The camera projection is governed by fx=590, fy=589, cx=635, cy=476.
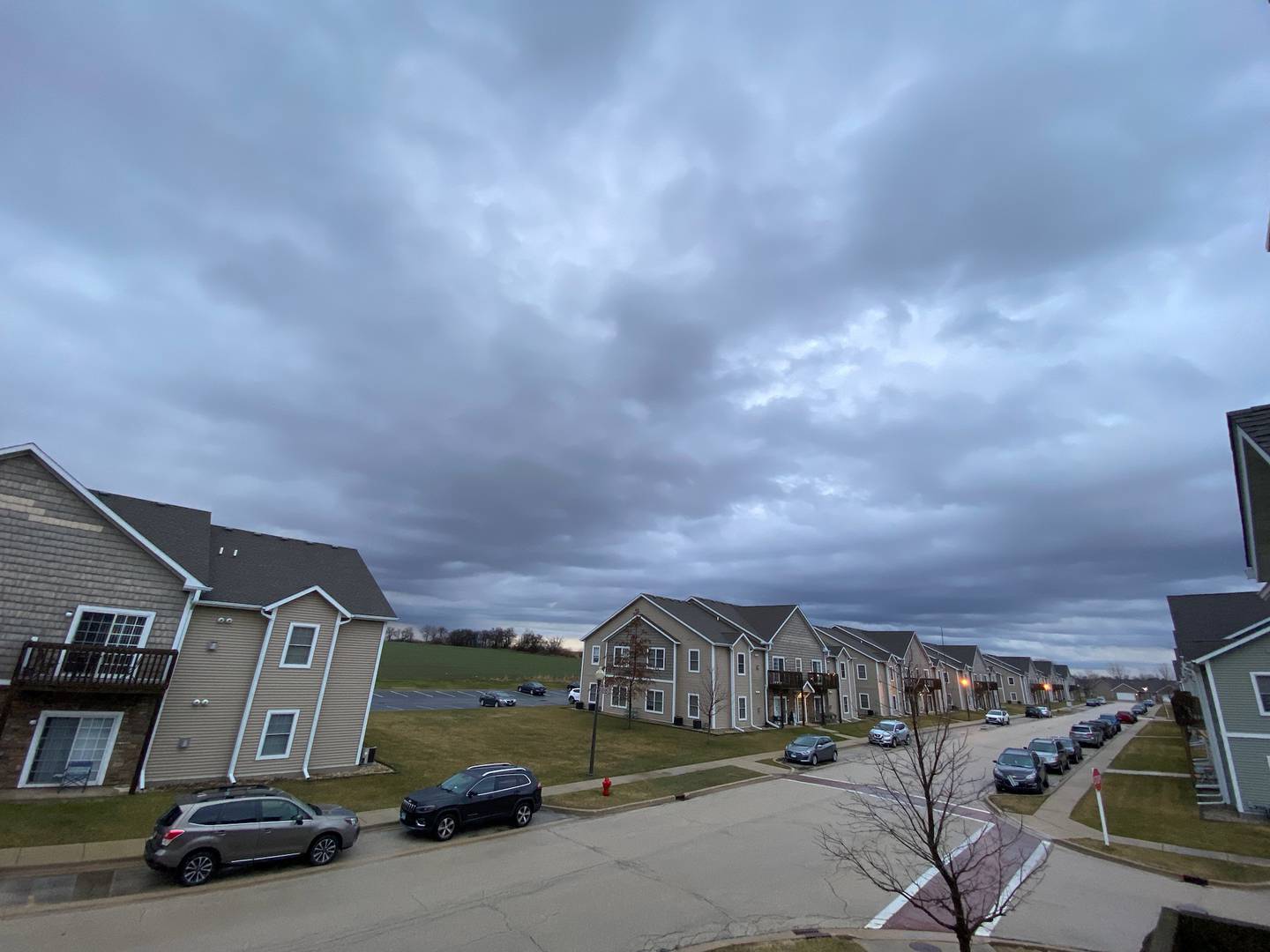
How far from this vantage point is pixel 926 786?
326 inches

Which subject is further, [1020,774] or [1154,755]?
[1154,755]

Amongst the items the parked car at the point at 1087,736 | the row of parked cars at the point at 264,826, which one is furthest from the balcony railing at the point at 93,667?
the parked car at the point at 1087,736

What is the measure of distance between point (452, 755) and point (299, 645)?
8907mm

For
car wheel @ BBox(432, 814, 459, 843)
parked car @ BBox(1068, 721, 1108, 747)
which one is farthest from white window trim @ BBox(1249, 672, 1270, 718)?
car wheel @ BBox(432, 814, 459, 843)

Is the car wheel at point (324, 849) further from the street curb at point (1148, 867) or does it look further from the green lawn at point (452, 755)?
the street curb at point (1148, 867)

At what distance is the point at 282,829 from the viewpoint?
13648mm

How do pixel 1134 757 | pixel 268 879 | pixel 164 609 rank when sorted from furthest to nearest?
pixel 1134 757 → pixel 164 609 → pixel 268 879

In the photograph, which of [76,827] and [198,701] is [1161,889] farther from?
[198,701]

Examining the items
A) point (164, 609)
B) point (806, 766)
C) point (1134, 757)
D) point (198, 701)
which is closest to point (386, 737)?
point (198, 701)

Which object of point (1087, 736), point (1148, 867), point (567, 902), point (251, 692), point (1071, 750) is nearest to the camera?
point (567, 902)

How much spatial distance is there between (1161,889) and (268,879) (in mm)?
20867

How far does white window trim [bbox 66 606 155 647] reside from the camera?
1945cm

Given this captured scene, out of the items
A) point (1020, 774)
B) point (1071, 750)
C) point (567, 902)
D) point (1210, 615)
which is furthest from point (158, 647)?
point (1210, 615)

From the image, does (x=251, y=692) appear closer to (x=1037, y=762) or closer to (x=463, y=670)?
(x=1037, y=762)
